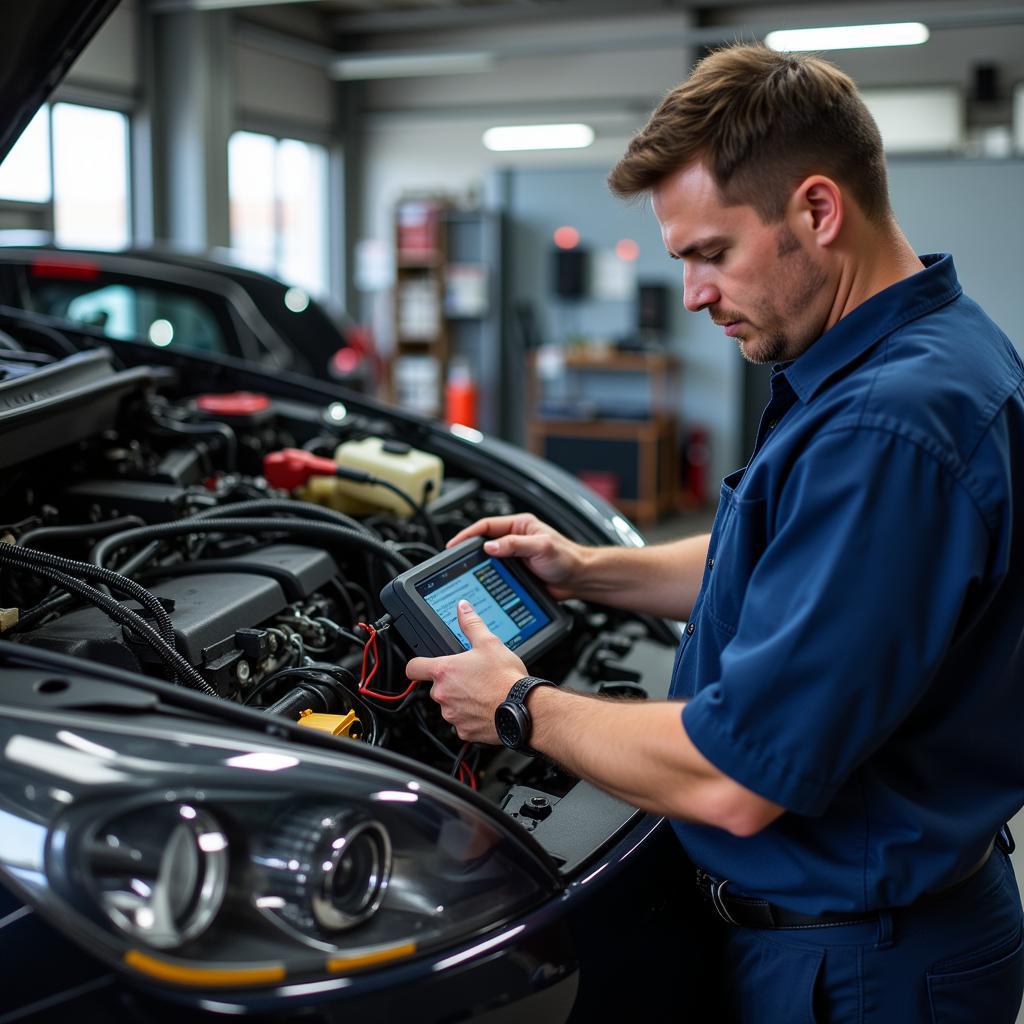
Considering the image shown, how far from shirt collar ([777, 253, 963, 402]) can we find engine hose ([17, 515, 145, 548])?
104 cm

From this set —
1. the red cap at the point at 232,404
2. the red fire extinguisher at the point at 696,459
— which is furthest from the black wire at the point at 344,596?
the red fire extinguisher at the point at 696,459

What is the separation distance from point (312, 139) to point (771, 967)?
11122 mm

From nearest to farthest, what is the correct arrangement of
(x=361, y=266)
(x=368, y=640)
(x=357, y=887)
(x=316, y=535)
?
1. (x=357, y=887)
2. (x=368, y=640)
3. (x=316, y=535)
4. (x=361, y=266)

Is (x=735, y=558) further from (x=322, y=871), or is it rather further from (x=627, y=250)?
(x=627, y=250)

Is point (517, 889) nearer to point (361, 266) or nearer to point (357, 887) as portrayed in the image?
point (357, 887)

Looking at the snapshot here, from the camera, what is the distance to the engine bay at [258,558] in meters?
1.35

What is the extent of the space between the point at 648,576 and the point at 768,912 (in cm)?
66

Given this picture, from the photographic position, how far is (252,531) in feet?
5.42

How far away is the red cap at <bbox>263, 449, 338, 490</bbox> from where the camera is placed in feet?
6.75

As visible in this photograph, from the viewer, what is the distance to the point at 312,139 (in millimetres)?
11250

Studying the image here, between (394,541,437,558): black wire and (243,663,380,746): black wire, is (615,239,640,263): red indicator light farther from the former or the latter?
(243,663,380,746): black wire

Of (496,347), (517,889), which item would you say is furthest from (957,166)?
(517,889)

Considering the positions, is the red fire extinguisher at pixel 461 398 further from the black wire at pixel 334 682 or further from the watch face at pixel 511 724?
the watch face at pixel 511 724

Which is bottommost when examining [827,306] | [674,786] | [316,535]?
[674,786]
